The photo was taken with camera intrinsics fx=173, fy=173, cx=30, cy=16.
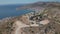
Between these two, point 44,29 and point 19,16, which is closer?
point 44,29

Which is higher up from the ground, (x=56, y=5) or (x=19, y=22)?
(x=56, y=5)

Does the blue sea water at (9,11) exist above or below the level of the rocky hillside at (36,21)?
above

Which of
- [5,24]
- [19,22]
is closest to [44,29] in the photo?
[19,22]

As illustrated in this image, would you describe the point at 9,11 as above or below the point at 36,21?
above

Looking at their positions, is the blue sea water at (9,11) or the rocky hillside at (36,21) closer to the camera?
the rocky hillside at (36,21)

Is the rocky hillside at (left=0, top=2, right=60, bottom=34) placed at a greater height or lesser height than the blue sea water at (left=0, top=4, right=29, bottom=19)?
lesser

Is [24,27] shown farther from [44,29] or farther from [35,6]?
[35,6]

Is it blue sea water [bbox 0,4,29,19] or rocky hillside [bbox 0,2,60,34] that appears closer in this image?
rocky hillside [bbox 0,2,60,34]

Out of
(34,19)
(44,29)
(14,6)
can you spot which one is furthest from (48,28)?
(14,6)

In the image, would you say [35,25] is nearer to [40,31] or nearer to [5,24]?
[40,31]
